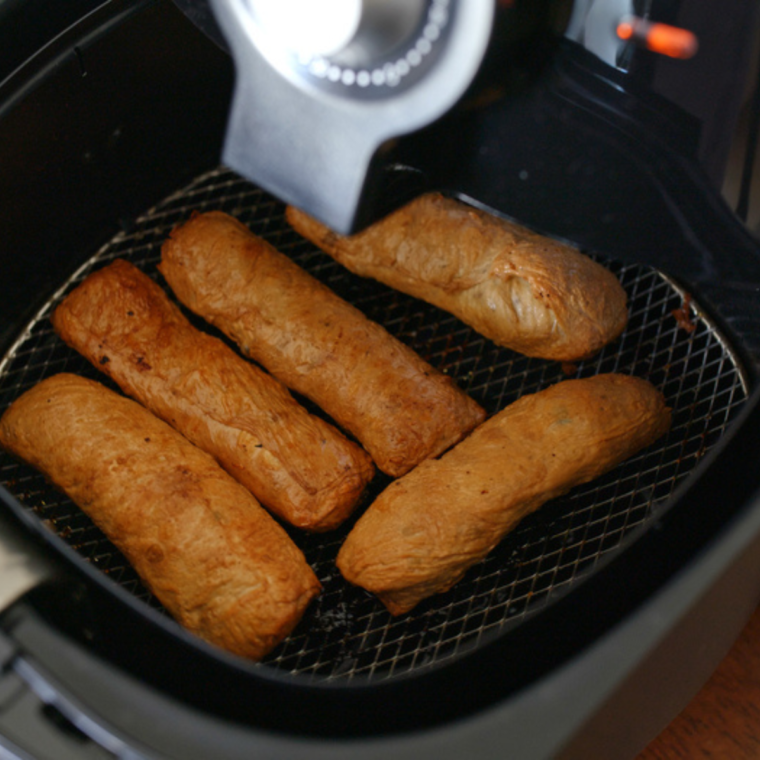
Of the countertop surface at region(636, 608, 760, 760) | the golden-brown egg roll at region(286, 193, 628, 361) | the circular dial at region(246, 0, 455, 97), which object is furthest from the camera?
the golden-brown egg roll at region(286, 193, 628, 361)

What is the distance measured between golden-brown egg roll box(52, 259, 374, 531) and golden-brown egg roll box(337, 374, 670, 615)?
86mm

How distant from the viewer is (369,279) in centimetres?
130

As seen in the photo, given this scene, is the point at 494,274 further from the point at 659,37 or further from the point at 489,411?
the point at 659,37

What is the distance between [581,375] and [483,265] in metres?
0.22

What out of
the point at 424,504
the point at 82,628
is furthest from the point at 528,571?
the point at 82,628

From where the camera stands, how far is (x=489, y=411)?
3.84 feet

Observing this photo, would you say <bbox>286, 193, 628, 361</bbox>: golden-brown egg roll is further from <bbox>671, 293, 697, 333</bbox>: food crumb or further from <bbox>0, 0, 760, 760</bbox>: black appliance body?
<bbox>0, 0, 760, 760</bbox>: black appliance body

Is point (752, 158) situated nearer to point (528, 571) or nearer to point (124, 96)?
point (528, 571)

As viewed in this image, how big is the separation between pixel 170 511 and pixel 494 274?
50cm

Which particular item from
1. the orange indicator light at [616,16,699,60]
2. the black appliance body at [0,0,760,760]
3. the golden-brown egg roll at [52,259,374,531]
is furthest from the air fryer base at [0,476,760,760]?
the golden-brown egg roll at [52,259,374,531]

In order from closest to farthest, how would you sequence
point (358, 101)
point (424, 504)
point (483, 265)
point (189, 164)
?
point (358, 101) < point (424, 504) < point (483, 265) < point (189, 164)

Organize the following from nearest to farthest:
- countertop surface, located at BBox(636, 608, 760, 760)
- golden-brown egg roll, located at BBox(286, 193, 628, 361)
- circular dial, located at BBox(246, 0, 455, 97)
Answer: circular dial, located at BBox(246, 0, 455, 97) → countertop surface, located at BBox(636, 608, 760, 760) → golden-brown egg roll, located at BBox(286, 193, 628, 361)

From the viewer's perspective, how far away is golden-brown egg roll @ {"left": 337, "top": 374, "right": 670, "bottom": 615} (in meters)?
0.97

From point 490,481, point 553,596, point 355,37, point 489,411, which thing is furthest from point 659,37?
point 489,411
